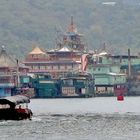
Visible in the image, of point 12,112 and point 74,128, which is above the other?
point 12,112

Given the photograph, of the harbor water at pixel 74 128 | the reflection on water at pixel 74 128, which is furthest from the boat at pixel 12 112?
the reflection on water at pixel 74 128

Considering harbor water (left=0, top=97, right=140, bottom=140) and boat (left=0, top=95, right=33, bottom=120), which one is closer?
harbor water (left=0, top=97, right=140, bottom=140)

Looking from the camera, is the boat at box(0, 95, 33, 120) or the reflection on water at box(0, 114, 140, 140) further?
the boat at box(0, 95, 33, 120)

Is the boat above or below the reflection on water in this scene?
above

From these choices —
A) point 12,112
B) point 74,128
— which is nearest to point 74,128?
point 74,128

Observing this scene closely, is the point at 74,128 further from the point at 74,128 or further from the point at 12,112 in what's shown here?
the point at 12,112

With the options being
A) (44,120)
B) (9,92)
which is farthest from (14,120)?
(9,92)

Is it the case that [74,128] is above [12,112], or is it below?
below

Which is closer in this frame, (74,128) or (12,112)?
(74,128)

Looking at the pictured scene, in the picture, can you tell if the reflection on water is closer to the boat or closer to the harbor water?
the harbor water

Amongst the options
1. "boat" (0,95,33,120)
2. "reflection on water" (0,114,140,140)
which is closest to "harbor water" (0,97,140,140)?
"reflection on water" (0,114,140,140)

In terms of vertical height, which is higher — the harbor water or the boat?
the boat

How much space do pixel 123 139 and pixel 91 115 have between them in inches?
1483

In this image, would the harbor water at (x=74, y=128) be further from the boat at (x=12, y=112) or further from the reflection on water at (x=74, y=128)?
the boat at (x=12, y=112)
